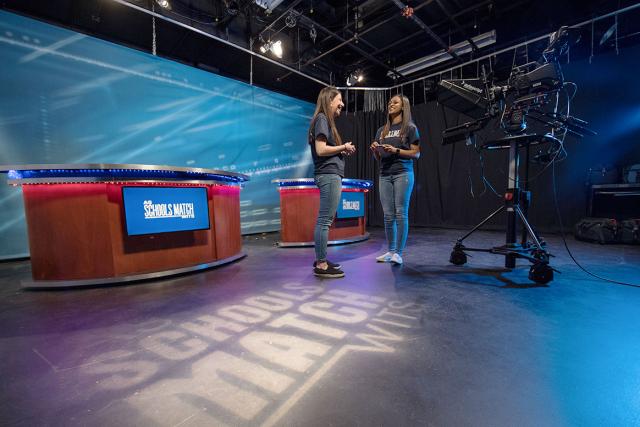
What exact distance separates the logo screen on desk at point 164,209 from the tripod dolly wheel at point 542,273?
276cm

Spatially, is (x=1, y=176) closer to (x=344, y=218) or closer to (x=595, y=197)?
(x=344, y=218)

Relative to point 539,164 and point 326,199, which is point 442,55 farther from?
point 326,199

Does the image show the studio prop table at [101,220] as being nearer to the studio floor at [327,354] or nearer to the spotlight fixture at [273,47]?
the studio floor at [327,354]

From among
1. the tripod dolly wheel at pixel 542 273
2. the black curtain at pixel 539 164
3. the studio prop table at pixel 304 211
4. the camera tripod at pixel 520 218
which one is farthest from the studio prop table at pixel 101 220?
the black curtain at pixel 539 164

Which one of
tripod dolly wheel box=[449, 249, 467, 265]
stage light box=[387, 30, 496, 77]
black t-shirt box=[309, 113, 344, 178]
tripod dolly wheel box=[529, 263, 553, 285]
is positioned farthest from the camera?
stage light box=[387, 30, 496, 77]

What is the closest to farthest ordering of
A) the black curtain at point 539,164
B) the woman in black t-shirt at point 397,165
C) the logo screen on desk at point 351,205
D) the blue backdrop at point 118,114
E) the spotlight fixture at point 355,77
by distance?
the woman in black t-shirt at point 397,165 < the blue backdrop at point 118,114 < the logo screen on desk at point 351,205 < the black curtain at point 539,164 < the spotlight fixture at point 355,77

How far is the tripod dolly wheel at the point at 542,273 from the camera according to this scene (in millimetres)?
1875

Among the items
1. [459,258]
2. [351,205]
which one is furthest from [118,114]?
[459,258]

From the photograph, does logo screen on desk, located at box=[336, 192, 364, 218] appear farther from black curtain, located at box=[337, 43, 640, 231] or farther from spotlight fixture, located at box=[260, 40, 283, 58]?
spotlight fixture, located at box=[260, 40, 283, 58]

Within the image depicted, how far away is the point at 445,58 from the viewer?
5145mm

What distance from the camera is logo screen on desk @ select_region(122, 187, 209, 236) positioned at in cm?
→ 215

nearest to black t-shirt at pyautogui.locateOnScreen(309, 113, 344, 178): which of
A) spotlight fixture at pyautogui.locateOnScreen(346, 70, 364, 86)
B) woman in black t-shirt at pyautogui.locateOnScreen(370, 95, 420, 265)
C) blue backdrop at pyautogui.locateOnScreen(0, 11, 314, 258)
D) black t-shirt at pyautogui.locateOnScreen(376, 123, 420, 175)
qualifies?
woman in black t-shirt at pyautogui.locateOnScreen(370, 95, 420, 265)

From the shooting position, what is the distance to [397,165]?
240 cm

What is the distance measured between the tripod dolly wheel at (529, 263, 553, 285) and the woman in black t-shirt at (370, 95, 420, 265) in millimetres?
969
